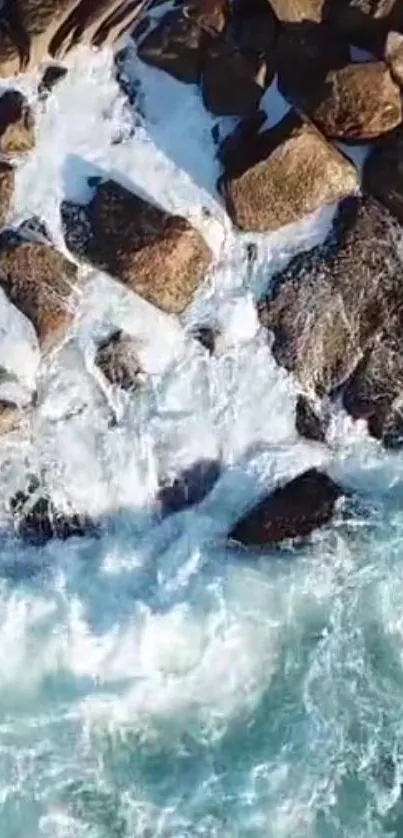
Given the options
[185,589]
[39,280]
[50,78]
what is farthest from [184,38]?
[185,589]

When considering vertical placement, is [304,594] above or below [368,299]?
below

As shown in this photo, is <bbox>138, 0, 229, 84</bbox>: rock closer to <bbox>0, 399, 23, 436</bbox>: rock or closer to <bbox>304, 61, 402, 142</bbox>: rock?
<bbox>304, 61, 402, 142</bbox>: rock

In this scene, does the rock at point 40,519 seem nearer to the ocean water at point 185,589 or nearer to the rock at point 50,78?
the ocean water at point 185,589

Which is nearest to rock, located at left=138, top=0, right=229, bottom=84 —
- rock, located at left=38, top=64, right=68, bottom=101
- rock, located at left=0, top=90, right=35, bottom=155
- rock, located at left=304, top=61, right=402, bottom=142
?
rock, located at left=38, top=64, right=68, bottom=101

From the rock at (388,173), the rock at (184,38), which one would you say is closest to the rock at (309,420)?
the rock at (388,173)

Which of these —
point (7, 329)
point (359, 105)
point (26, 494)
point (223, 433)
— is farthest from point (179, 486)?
point (359, 105)

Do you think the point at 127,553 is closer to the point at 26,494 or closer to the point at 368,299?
the point at 26,494
